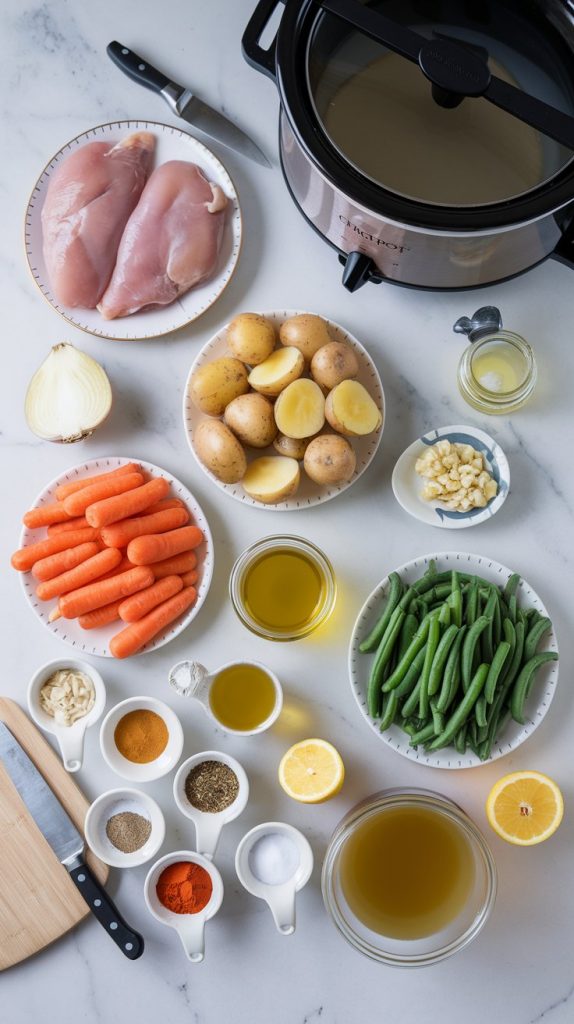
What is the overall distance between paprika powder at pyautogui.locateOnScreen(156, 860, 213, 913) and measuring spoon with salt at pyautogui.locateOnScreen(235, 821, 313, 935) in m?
0.06

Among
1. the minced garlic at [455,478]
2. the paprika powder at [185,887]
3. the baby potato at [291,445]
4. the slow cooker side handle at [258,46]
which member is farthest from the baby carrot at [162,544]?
the slow cooker side handle at [258,46]

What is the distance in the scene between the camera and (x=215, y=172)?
1683 millimetres

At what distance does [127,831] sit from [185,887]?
140mm

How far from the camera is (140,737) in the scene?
5.22 ft

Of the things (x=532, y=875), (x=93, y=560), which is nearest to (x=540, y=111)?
(x=93, y=560)

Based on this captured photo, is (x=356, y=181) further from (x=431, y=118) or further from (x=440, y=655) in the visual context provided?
(x=440, y=655)

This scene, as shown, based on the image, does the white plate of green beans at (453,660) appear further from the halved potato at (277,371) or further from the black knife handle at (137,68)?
the black knife handle at (137,68)

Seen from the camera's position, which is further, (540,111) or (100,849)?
(100,849)

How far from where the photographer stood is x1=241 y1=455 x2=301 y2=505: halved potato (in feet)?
5.08

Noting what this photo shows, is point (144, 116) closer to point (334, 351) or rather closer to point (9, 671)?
point (334, 351)

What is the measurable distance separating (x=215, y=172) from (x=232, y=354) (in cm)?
36

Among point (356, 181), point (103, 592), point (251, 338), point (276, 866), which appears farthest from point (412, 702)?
point (356, 181)

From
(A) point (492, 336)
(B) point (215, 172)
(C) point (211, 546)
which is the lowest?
(C) point (211, 546)

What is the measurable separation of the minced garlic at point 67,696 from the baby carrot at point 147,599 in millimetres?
139
